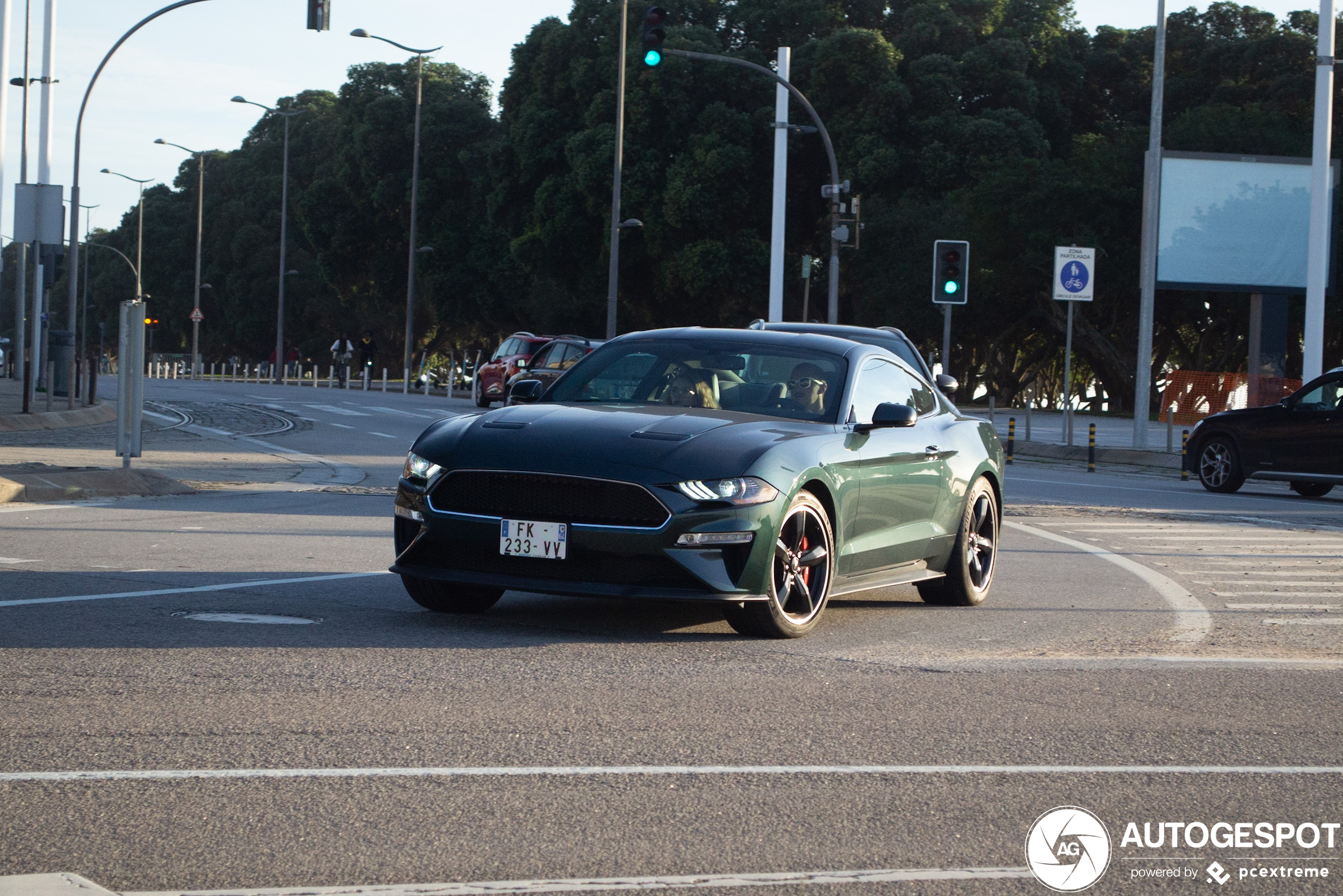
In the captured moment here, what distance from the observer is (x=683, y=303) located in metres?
56.7

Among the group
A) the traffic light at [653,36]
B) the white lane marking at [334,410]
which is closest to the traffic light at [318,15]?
the traffic light at [653,36]

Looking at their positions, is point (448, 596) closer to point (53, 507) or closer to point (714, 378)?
point (714, 378)

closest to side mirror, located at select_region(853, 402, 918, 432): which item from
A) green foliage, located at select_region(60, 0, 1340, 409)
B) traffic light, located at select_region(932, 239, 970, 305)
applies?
traffic light, located at select_region(932, 239, 970, 305)

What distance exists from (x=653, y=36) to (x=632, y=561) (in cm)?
2026

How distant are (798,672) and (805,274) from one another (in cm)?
2966

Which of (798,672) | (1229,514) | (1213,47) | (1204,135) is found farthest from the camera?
(1213,47)

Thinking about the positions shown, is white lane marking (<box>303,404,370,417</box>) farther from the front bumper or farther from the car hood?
the front bumper

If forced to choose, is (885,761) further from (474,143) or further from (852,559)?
(474,143)

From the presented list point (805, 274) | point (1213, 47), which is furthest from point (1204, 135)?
point (805, 274)

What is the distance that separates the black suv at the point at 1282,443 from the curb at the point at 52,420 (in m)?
16.4

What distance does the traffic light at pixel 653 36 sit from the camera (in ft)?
86.2

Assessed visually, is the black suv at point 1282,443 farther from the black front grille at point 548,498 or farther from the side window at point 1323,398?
the black front grille at point 548,498

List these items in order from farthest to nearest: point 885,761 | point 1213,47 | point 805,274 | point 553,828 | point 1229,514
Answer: point 1213,47, point 805,274, point 1229,514, point 885,761, point 553,828

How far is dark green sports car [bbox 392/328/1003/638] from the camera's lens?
7.46 m
